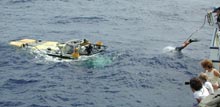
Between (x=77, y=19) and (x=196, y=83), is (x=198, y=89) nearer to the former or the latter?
(x=196, y=83)

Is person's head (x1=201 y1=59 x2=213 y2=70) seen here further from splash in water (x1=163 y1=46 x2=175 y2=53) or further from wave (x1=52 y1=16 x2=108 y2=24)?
wave (x1=52 y1=16 x2=108 y2=24)

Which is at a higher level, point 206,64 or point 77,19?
point 77,19

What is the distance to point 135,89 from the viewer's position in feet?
95.5

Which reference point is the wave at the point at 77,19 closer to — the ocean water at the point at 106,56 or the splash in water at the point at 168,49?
the ocean water at the point at 106,56

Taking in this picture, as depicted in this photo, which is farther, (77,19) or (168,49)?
(77,19)

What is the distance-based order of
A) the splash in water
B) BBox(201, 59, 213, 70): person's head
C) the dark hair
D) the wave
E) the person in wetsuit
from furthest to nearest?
the wave < the splash in water < the person in wetsuit < BBox(201, 59, 213, 70): person's head < the dark hair

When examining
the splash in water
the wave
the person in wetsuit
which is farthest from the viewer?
the wave

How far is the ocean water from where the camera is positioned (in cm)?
2752

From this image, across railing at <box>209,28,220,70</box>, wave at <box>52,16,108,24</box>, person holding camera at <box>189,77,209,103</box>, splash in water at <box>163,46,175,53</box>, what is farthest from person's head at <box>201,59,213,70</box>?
wave at <box>52,16,108,24</box>

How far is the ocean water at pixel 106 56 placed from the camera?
27.5 metres

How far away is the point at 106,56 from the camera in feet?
119

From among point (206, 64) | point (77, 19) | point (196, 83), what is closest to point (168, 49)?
point (77, 19)

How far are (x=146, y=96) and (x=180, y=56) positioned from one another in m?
10.7

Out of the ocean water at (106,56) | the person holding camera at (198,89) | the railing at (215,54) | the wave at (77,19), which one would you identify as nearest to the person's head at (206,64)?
the person holding camera at (198,89)
